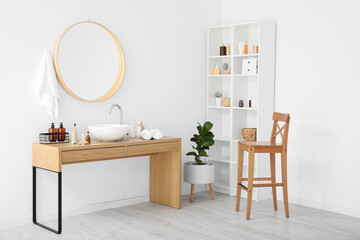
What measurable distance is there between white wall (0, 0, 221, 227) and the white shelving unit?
152 millimetres

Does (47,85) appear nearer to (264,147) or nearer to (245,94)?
(264,147)

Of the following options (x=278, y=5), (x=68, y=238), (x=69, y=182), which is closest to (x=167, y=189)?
(x=69, y=182)

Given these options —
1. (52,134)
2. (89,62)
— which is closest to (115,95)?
(89,62)

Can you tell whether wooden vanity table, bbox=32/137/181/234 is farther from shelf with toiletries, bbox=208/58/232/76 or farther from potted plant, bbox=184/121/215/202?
shelf with toiletries, bbox=208/58/232/76

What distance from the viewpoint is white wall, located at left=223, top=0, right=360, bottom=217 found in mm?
4066

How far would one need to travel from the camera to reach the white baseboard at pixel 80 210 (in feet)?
11.9

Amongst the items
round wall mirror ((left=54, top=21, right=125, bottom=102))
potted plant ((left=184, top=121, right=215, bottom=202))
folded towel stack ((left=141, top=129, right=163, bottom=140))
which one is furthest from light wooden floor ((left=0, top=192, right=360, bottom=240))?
round wall mirror ((left=54, top=21, right=125, bottom=102))

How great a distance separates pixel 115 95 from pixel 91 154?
869 mm

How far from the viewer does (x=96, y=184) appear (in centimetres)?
414

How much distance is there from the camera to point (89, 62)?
400 centimetres

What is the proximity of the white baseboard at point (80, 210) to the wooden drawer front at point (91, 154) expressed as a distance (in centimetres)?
71

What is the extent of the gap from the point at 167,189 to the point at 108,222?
2.61 feet

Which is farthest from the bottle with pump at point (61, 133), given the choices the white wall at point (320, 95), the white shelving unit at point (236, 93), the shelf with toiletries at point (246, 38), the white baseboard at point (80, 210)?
the white wall at point (320, 95)

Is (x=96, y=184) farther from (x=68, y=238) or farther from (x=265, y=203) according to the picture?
(x=265, y=203)
